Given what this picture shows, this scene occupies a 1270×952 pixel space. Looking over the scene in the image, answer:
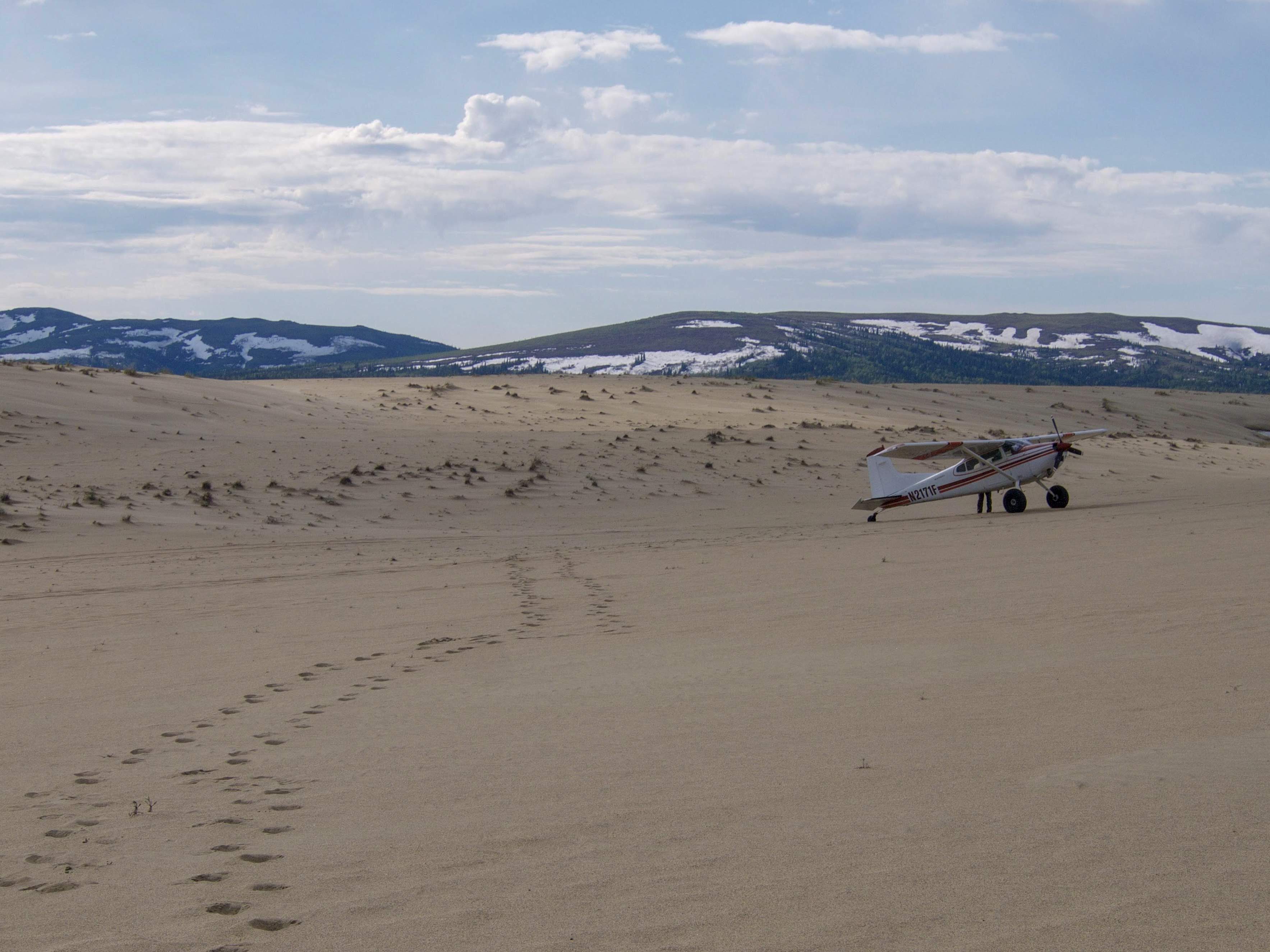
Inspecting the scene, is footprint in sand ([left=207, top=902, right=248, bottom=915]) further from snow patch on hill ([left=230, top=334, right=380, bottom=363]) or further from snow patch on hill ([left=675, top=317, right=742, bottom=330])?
snow patch on hill ([left=230, top=334, right=380, bottom=363])

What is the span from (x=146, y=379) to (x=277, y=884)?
103 ft

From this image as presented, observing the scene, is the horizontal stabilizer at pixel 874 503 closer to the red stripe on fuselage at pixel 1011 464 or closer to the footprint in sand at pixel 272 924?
the red stripe on fuselage at pixel 1011 464

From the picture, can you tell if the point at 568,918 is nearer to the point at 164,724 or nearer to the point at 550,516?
the point at 164,724

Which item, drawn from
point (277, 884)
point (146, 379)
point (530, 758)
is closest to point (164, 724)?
point (530, 758)

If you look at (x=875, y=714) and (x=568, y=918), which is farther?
(x=875, y=714)

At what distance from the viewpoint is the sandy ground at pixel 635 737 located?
3.39 metres

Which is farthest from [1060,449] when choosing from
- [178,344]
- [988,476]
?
[178,344]

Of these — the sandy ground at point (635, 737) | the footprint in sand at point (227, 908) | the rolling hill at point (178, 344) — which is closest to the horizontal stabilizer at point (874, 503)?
the sandy ground at point (635, 737)

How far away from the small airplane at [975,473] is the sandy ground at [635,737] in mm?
3143

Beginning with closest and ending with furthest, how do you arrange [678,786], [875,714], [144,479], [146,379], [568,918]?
[568,918]
[678,786]
[875,714]
[144,479]
[146,379]

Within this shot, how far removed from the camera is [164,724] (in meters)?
6.09

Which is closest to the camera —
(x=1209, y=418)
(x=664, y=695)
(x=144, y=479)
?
(x=664, y=695)

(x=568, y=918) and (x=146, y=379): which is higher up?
(x=146, y=379)

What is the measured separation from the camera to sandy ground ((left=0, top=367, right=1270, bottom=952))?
11.1ft
